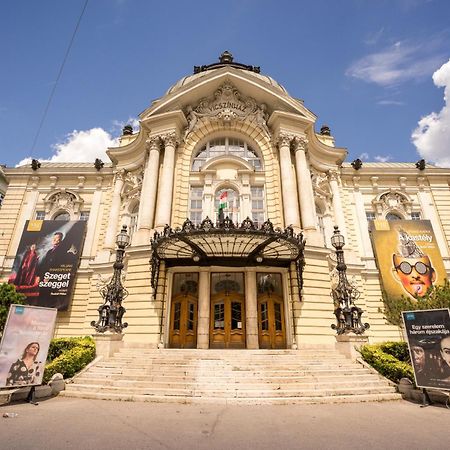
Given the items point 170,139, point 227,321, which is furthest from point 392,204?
point 170,139

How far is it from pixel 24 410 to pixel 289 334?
42.1ft

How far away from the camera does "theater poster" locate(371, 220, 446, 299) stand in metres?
21.4

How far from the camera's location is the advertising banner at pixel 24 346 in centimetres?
817

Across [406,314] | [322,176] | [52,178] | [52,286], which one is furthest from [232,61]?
[406,314]

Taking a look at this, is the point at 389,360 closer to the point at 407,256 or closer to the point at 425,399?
the point at 425,399

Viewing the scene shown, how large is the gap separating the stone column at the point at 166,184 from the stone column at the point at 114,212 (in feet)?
18.2

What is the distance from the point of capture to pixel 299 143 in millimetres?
21375

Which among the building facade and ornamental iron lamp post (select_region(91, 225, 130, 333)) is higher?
the building facade

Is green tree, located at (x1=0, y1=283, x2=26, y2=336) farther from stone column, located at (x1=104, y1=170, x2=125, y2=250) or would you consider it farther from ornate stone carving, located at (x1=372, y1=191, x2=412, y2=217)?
ornate stone carving, located at (x1=372, y1=191, x2=412, y2=217)

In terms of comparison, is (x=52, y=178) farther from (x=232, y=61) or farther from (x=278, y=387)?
(x=278, y=387)

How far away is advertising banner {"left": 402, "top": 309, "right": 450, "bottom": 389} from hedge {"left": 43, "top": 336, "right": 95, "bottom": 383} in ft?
38.6

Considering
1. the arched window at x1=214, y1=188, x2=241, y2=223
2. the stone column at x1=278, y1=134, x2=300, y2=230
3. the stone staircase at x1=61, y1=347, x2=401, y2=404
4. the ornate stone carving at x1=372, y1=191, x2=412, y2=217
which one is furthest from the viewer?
the ornate stone carving at x1=372, y1=191, x2=412, y2=217

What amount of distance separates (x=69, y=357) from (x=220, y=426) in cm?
728

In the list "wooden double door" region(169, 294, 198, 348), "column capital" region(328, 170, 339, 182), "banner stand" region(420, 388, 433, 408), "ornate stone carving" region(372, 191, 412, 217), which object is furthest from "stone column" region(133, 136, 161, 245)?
"ornate stone carving" region(372, 191, 412, 217)
